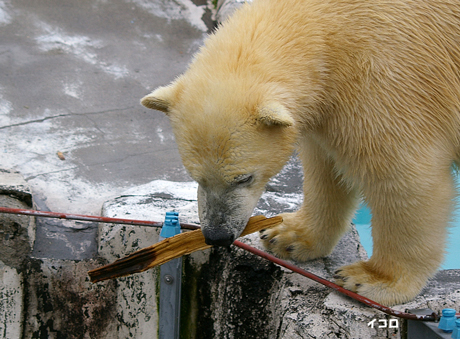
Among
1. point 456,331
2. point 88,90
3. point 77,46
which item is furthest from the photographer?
point 77,46

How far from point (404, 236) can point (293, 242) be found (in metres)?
0.65

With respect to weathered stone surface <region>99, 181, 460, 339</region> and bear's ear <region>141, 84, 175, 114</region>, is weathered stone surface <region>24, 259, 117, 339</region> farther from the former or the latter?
bear's ear <region>141, 84, 175, 114</region>

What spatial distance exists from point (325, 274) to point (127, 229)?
1.06 meters

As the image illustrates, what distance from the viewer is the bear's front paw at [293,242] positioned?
258cm

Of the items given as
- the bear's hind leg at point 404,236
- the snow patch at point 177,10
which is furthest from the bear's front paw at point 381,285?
the snow patch at point 177,10

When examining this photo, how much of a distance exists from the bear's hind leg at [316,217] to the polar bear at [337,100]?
1.43 ft

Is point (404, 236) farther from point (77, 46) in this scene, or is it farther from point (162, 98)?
point (77, 46)

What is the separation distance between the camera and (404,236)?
2094mm

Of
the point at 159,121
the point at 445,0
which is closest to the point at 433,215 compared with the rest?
the point at 445,0

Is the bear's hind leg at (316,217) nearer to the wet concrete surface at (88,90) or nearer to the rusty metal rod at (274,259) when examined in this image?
the rusty metal rod at (274,259)

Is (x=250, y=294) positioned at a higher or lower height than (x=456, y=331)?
lower

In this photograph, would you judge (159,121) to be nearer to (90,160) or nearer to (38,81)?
(90,160)

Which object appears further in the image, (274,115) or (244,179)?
(244,179)

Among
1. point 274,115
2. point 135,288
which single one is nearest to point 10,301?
point 135,288
